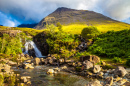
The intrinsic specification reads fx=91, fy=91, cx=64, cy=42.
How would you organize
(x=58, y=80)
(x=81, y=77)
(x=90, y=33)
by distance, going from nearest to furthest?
(x=58, y=80) → (x=81, y=77) → (x=90, y=33)

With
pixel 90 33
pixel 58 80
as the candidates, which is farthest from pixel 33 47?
pixel 58 80

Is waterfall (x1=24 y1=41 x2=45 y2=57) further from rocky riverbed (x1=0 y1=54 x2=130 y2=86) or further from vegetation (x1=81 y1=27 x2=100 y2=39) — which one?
rocky riverbed (x1=0 y1=54 x2=130 y2=86)

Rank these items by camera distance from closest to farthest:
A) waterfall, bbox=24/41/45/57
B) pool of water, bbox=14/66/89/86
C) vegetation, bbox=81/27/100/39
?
pool of water, bbox=14/66/89/86, vegetation, bbox=81/27/100/39, waterfall, bbox=24/41/45/57

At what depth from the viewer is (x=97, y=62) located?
101 feet

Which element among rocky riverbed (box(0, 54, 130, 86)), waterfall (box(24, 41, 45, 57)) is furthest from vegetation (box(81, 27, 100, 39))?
waterfall (box(24, 41, 45, 57))

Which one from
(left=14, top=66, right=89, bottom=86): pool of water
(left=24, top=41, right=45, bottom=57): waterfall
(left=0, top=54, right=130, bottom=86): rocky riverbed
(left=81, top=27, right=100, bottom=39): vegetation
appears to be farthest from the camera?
(left=24, top=41, right=45, bottom=57): waterfall

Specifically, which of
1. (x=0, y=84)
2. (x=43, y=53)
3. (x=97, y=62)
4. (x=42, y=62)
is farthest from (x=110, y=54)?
(x=43, y=53)

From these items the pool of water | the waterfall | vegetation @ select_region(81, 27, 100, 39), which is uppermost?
vegetation @ select_region(81, 27, 100, 39)

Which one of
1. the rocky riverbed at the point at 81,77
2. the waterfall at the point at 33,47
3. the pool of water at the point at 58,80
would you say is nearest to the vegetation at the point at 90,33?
the rocky riverbed at the point at 81,77

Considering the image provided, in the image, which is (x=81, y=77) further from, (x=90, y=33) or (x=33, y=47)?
(x=33, y=47)

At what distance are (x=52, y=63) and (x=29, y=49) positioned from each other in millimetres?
37321

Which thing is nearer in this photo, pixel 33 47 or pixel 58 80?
pixel 58 80

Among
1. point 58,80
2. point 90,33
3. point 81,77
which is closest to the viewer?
point 58,80

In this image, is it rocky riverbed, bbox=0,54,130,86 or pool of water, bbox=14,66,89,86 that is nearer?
rocky riverbed, bbox=0,54,130,86
